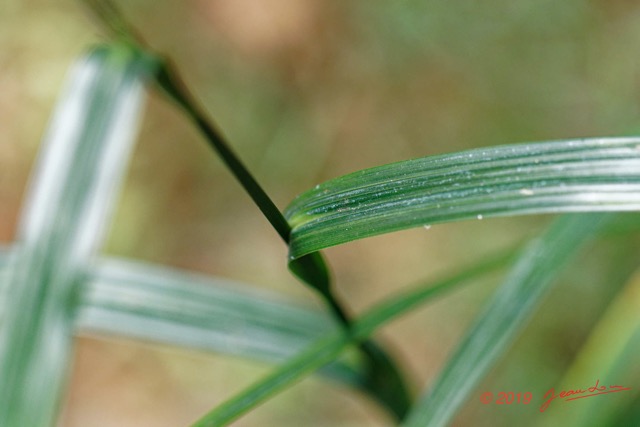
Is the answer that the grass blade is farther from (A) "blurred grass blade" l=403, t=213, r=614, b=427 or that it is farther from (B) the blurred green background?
(B) the blurred green background

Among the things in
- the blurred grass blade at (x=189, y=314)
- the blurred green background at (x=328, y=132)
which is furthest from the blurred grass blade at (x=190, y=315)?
the blurred green background at (x=328, y=132)

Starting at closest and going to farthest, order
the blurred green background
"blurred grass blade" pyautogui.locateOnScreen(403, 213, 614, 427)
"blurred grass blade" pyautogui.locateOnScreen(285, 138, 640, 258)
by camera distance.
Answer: "blurred grass blade" pyautogui.locateOnScreen(285, 138, 640, 258) < "blurred grass blade" pyautogui.locateOnScreen(403, 213, 614, 427) < the blurred green background

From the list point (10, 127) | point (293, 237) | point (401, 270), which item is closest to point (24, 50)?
point (10, 127)

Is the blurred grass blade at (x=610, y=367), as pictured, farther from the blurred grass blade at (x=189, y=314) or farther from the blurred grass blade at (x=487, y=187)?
the blurred grass blade at (x=487, y=187)

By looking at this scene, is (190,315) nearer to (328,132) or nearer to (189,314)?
(189,314)

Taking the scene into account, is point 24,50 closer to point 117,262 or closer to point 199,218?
point 199,218

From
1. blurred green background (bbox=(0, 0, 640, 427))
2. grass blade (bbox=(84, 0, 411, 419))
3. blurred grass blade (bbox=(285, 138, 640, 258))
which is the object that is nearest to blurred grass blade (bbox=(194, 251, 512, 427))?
grass blade (bbox=(84, 0, 411, 419))
